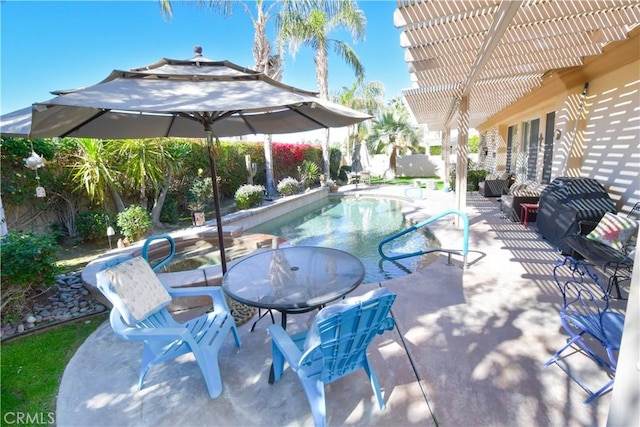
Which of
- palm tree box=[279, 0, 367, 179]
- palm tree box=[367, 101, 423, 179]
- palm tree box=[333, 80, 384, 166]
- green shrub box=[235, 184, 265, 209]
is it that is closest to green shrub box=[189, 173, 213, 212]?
green shrub box=[235, 184, 265, 209]

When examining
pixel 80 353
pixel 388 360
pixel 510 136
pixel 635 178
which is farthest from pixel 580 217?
pixel 510 136

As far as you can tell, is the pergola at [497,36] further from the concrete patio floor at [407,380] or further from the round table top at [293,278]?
the concrete patio floor at [407,380]

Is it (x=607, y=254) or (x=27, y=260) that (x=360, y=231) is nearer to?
(x=607, y=254)

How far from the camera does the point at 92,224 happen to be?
6582mm

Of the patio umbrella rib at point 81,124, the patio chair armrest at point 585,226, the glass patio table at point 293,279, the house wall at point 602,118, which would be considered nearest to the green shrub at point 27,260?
the patio umbrella rib at point 81,124

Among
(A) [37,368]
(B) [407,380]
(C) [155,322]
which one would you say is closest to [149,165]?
(A) [37,368]

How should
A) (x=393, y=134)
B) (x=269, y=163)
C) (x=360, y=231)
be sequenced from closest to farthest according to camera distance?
(x=360, y=231) → (x=269, y=163) → (x=393, y=134)

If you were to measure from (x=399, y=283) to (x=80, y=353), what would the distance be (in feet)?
12.0

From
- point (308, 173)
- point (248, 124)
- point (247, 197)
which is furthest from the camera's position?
point (308, 173)

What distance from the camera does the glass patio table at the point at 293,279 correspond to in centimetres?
243

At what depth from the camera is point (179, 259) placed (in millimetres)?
5750

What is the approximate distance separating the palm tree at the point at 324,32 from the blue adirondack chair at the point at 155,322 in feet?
44.1

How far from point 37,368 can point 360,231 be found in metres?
6.74

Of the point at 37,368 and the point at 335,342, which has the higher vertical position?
the point at 335,342
